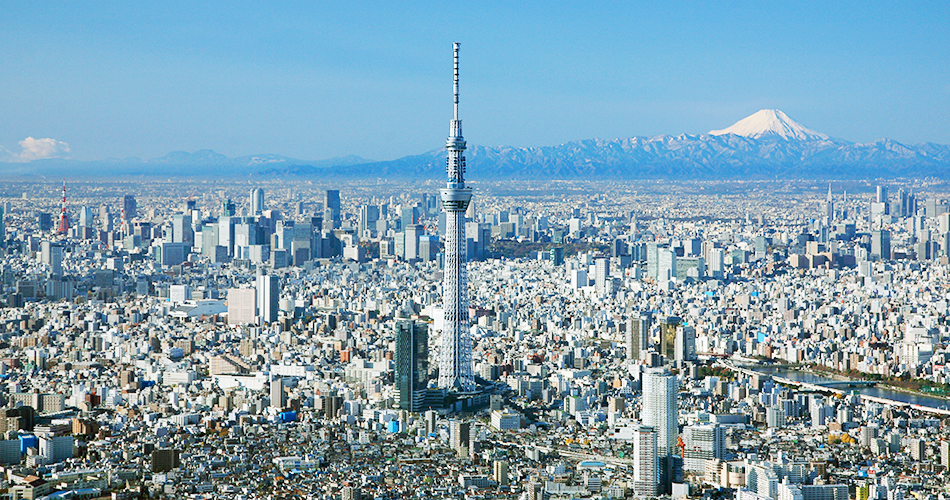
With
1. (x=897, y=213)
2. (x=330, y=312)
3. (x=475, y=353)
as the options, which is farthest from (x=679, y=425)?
(x=897, y=213)

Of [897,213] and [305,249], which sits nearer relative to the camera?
[305,249]

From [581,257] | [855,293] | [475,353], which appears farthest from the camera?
[581,257]

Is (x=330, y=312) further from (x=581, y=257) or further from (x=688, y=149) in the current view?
(x=688, y=149)

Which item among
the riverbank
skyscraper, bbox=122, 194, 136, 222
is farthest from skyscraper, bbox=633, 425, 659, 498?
skyscraper, bbox=122, 194, 136, 222

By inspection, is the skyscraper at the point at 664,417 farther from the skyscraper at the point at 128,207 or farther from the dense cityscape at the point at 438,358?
the skyscraper at the point at 128,207

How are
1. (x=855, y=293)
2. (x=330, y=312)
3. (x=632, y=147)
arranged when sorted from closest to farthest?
1. (x=330, y=312)
2. (x=855, y=293)
3. (x=632, y=147)

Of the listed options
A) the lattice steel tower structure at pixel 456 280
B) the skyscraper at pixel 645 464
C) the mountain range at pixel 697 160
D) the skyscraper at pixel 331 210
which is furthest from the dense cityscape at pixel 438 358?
the mountain range at pixel 697 160
